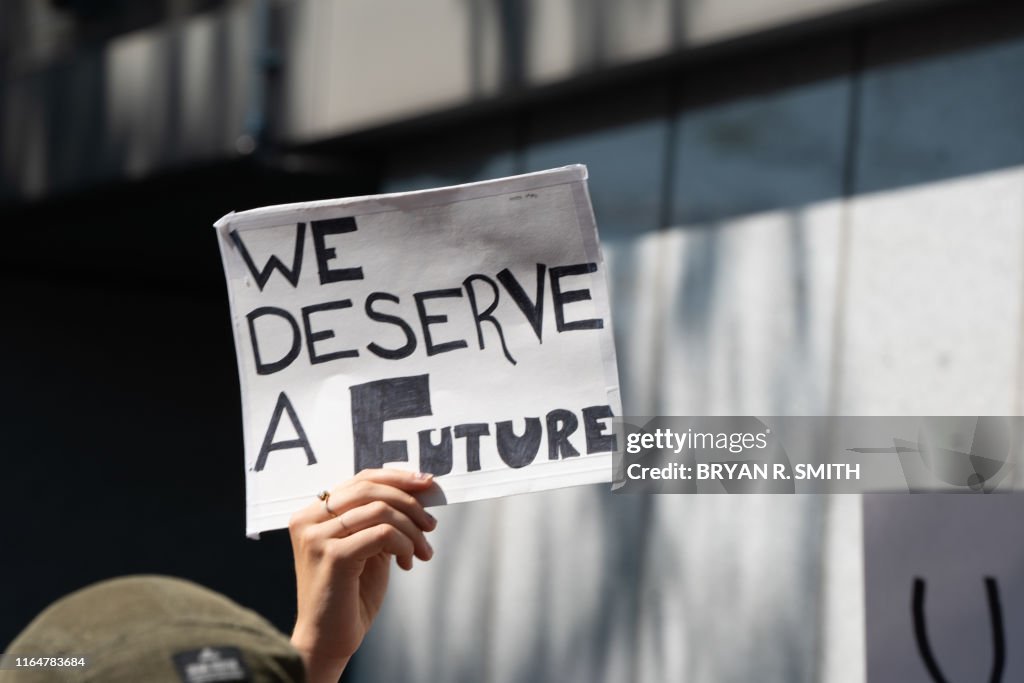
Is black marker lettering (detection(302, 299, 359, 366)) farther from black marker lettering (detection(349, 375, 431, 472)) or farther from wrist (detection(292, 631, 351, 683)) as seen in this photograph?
wrist (detection(292, 631, 351, 683))

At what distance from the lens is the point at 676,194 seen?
3.83 metres

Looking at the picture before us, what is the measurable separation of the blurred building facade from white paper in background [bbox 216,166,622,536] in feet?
4.97

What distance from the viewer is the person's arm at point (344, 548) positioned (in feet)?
5.72

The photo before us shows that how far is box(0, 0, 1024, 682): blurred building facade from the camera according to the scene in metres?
3.23

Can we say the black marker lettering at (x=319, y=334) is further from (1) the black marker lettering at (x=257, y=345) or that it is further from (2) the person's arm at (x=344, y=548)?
(2) the person's arm at (x=344, y=548)

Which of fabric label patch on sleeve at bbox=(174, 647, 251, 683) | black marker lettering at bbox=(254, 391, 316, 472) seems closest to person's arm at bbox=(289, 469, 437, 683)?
black marker lettering at bbox=(254, 391, 316, 472)

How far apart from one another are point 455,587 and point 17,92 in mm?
3385

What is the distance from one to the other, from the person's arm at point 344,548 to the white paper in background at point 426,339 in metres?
0.10

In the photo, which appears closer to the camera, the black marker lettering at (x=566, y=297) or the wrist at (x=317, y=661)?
the wrist at (x=317, y=661)

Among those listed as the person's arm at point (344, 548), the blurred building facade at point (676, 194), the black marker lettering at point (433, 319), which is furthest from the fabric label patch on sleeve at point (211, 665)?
the blurred building facade at point (676, 194)

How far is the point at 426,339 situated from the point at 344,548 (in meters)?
0.35

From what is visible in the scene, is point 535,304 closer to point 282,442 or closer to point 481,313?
point 481,313

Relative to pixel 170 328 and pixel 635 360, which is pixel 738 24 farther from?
pixel 170 328

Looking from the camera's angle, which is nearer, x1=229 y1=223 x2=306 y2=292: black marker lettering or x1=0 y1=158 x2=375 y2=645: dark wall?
x1=229 y1=223 x2=306 y2=292: black marker lettering
